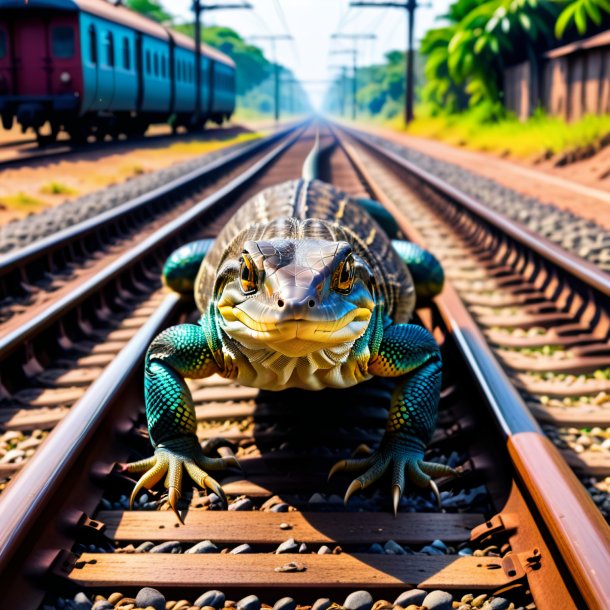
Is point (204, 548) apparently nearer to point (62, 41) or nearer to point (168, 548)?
point (168, 548)

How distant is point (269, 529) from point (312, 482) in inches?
16.0

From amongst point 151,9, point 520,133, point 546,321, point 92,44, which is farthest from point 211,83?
point 151,9

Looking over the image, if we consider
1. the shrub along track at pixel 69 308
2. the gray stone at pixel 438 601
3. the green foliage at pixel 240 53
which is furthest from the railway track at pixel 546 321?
the green foliage at pixel 240 53

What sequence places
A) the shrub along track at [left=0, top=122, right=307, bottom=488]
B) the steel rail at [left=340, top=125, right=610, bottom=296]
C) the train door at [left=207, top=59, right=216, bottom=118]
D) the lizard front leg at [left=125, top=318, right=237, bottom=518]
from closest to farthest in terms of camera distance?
the lizard front leg at [left=125, top=318, right=237, bottom=518]
the shrub along track at [left=0, top=122, right=307, bottom=488]
the steel rail at [left=340, top=125, right=610, bottom=296]
the train door at [left=207, top=59, right=216, bottom=118]

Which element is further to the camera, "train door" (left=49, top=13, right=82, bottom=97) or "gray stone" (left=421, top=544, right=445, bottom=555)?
"train door" (left=49, top=13, right=82, bottom=97)

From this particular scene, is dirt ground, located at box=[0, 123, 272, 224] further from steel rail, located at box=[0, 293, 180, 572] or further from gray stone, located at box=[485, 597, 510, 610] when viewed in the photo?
gray stone, located at box=[485, 597, 510, 610]

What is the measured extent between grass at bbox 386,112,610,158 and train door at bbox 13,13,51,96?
11.8 m

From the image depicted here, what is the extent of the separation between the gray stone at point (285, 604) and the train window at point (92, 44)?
54.9ft

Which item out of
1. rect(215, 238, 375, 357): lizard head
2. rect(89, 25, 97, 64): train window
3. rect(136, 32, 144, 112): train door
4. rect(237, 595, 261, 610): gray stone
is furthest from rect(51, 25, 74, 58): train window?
rect(237, 595, 261, 610): gray stone

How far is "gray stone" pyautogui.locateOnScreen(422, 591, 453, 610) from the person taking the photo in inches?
89.8

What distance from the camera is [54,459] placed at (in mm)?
2727

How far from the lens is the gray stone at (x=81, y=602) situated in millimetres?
2293

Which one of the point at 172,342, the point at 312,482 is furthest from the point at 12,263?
the point at 312,482

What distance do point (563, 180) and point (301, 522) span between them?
45.4 feet
